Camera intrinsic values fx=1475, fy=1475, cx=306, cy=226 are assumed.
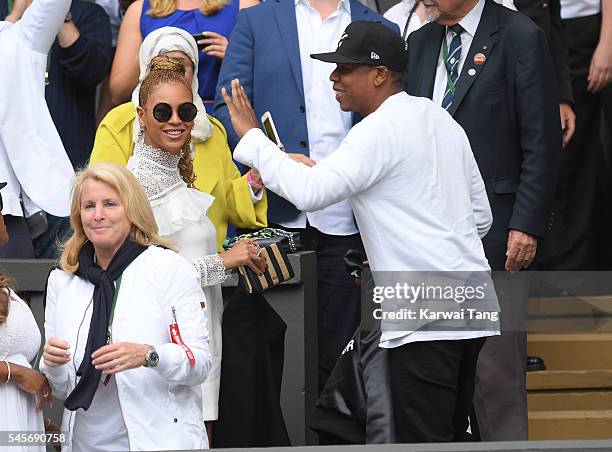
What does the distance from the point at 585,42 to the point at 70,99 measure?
8.93ft

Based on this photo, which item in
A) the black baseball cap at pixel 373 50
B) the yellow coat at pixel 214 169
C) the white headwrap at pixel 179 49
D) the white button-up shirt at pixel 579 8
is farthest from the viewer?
the white button-up shirt at pixel 579 8

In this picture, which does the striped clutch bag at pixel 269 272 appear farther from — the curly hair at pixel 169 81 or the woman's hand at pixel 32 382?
the woman's hand at pixel 32 382

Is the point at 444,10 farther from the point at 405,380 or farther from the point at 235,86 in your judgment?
the point at 405,380

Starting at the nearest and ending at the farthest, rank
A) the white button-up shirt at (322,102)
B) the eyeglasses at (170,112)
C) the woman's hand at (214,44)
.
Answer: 1. the eyeglasses at (170,112)
2. the white button-up shirt at (322,102)
3. the woman's hand at (214,44)

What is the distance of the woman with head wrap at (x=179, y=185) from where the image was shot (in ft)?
→ 18.7

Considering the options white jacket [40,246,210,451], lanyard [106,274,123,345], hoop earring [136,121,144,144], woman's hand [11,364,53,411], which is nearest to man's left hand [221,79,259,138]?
hoop earring [136,121,144,144]

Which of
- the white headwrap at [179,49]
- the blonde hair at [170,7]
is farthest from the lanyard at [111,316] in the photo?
the blonde hair at [170,7]

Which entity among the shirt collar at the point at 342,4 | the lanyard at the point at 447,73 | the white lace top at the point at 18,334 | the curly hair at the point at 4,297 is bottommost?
the white lace top at the point at 18,334

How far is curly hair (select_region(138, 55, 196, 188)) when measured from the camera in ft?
19.0

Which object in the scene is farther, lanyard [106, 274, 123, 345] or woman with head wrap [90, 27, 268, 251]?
woman with head wrap [90, 27, 268, 251]

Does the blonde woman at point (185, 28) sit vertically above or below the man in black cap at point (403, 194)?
above

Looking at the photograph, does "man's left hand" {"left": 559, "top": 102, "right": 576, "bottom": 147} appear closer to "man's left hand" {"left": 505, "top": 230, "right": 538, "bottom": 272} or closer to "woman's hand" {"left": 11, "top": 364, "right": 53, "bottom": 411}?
"man's left hand" {"left": 505, "top": 230, "right": 538, "bottom": 272}

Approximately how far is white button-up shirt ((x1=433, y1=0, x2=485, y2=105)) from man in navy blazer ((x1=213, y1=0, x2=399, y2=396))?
583 millimetres

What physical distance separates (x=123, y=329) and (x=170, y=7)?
271 cm
